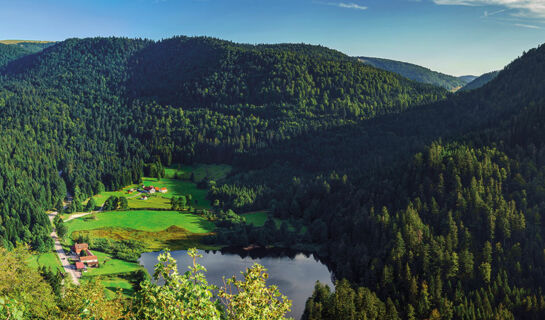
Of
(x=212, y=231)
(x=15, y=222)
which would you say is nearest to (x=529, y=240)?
(x=212, y=231)

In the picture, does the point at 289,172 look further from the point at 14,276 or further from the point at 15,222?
the point at 14,276

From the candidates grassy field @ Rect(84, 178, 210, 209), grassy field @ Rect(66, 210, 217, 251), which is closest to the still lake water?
grassy field @ Rect(66, 210, 217, 251)

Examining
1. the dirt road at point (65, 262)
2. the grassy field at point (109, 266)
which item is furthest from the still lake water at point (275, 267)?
the dirt road at point (65, 262)

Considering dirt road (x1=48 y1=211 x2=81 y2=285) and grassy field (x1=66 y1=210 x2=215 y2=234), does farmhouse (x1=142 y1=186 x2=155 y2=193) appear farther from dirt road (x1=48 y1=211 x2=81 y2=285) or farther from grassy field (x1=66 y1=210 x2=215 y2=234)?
dirt road (x1=48 y1=211 x2=81 y2=285)

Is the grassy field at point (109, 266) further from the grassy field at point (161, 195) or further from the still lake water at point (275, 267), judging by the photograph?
the grassy field at point (161, 195)

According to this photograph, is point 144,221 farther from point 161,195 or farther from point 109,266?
point 109,266

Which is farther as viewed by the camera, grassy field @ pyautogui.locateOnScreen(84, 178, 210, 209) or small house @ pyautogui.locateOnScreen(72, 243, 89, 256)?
grassy field @ pyautogui.locateOnScreen(84, 178, 210, 209)
